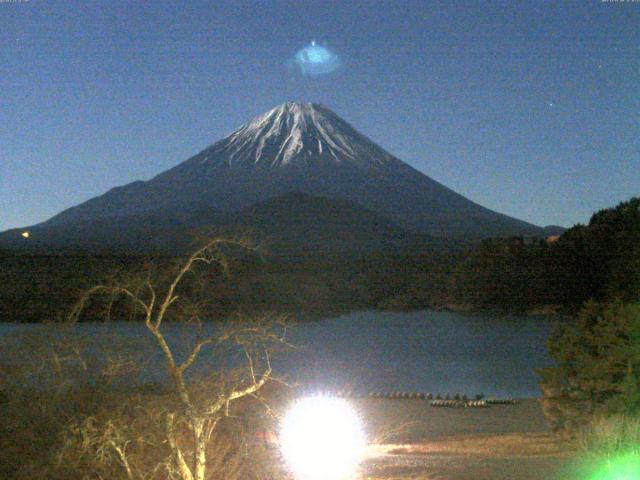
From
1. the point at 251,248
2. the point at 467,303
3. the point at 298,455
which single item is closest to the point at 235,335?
the point at 251,248

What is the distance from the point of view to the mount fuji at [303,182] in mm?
56469

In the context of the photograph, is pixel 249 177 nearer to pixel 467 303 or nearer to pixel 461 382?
pixel 467 303

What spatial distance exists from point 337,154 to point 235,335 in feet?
197

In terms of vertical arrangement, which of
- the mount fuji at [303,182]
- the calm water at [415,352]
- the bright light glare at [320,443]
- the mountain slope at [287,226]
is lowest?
the calm water at [415,352]

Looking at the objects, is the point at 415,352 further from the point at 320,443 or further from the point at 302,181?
the point at 302,181

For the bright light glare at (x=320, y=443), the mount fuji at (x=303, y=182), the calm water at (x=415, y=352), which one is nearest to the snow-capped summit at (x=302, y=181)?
the mount fuji at (x=303, y=182)

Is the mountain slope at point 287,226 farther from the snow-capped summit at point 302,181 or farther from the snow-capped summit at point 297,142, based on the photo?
the snow-capped summit at point 297,142

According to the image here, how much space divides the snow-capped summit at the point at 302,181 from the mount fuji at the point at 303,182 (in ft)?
0.28

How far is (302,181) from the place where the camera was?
60.0m

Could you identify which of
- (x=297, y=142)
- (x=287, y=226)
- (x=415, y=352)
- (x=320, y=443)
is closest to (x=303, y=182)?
(x=297, y=142)

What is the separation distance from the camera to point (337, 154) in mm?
64750

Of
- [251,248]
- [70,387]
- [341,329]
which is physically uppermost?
[251,248]

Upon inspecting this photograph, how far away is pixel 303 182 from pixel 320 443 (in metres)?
51.7

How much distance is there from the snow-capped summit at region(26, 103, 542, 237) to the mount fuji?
9cm
